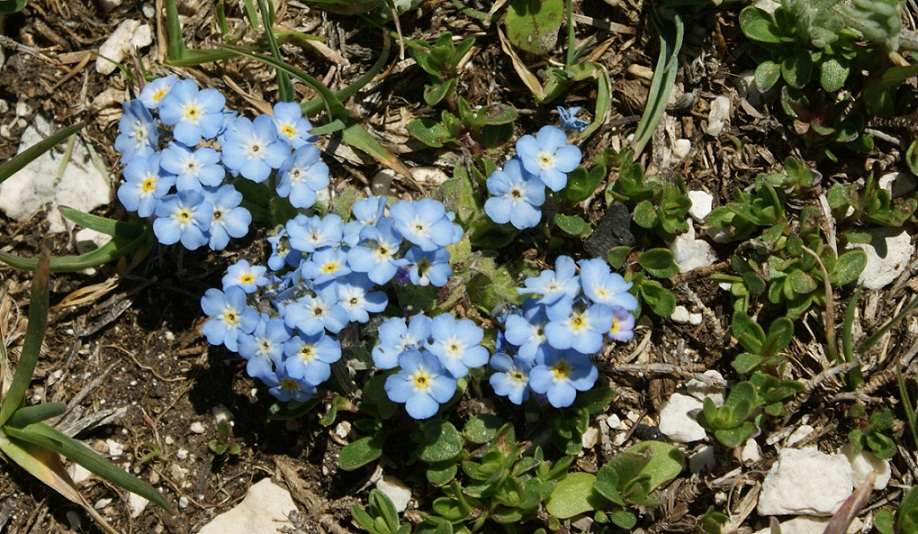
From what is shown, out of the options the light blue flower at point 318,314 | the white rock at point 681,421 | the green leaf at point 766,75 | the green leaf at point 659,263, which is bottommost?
the white rock at point 681,421

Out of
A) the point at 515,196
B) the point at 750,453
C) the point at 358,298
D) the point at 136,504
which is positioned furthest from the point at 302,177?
the point at 750,453

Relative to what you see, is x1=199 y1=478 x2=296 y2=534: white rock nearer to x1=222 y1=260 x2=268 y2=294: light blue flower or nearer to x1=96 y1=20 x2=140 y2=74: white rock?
x1=222 y1=260 x2=268 y2=294: light blue flower

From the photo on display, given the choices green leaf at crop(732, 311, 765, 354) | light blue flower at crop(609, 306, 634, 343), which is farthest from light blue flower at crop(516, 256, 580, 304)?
green leaf at crop(732, 311, 765, 354)

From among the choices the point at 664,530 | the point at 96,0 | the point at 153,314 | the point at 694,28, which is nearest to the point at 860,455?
the point at 664,530

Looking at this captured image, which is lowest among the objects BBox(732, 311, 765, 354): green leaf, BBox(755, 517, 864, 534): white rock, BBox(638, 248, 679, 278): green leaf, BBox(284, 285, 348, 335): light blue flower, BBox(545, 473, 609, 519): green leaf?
BBox(755, 517, 864, 534): white rock

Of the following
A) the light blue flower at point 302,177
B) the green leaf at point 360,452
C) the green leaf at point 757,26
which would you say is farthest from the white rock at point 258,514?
the green leaf at point 757,26

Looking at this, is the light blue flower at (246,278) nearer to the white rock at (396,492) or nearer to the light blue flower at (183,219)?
the light blue flower at (183,219)
